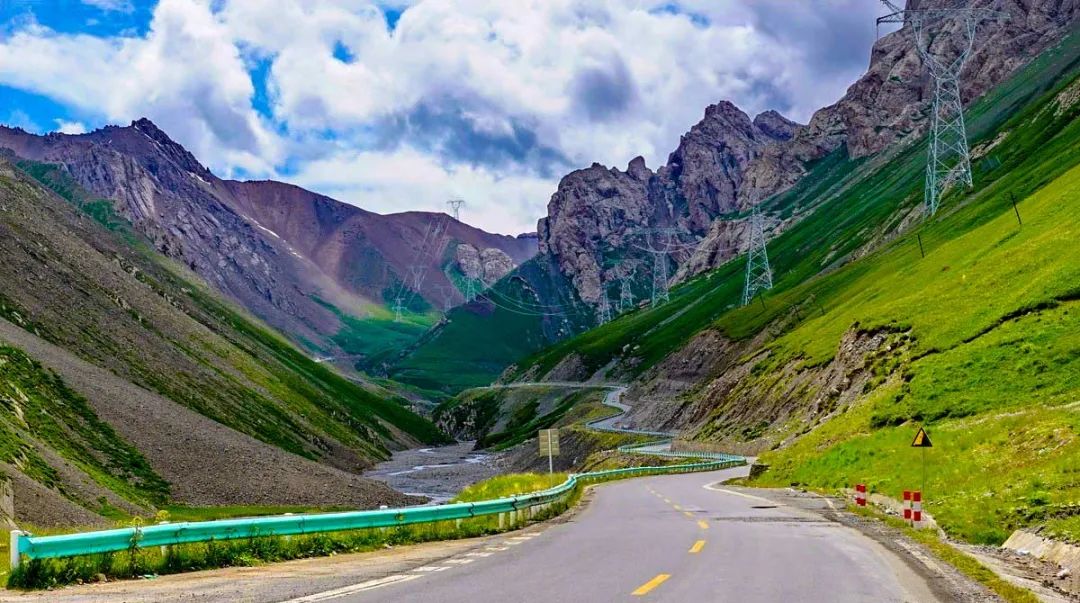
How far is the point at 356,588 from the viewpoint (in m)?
13.7

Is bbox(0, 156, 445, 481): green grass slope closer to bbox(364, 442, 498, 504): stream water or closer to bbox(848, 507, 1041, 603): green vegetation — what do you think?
bbox(364, 442, 498, 504): stream water

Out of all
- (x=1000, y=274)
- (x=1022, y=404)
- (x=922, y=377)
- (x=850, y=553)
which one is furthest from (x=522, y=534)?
(x=1000, y=274)

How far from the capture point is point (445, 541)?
2361 centimetres

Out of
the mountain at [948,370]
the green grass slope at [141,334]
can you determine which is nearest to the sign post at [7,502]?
the mountain at [948,370]

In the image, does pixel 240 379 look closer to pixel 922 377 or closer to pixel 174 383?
pixel 174 383

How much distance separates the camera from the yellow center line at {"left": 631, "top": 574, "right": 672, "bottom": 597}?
13.7 metres

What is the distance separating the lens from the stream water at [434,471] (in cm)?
10944

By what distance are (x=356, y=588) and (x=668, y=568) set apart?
644 cm

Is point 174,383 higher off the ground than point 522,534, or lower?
higher

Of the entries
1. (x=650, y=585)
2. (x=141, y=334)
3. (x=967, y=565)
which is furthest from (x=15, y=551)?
(x=141, y=334)

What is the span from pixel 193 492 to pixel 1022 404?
61.7m

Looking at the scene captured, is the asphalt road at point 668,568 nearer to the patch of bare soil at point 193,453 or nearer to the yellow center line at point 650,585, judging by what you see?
the yellow center line at point 650,585

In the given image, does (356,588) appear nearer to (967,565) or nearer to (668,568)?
(668,568)

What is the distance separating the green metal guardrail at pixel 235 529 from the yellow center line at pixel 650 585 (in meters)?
8.13
